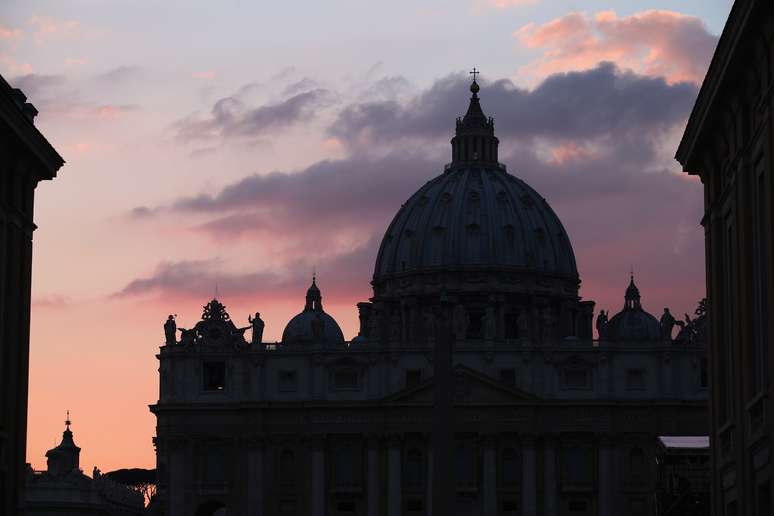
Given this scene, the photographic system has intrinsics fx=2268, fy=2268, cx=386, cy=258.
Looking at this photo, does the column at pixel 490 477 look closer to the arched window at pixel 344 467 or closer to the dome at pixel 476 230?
the arched window at pixel 344 467

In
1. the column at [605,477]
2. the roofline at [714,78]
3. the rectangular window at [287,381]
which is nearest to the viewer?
the roofline at [714,78]

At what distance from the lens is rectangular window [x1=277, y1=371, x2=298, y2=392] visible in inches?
5876

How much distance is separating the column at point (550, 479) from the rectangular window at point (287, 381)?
55.5ft

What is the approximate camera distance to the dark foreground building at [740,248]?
39969 millimetres

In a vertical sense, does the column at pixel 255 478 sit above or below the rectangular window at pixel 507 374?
below

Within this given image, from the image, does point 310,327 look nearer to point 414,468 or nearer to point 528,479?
point 414,468

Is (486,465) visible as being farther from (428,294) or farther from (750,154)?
(750,154)

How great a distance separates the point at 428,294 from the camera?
567ft

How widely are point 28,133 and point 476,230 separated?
427ft

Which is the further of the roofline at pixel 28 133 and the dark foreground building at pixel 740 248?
the roofline at pixel 28 133

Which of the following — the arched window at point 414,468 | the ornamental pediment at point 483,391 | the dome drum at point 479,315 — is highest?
the dome drum at point 479,315

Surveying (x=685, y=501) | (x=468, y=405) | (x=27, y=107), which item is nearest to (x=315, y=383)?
(x=468, y=405)

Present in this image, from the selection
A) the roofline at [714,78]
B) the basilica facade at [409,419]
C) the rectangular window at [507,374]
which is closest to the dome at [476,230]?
the basilica facade at [409,419]

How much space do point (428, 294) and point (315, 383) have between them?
2606cm
